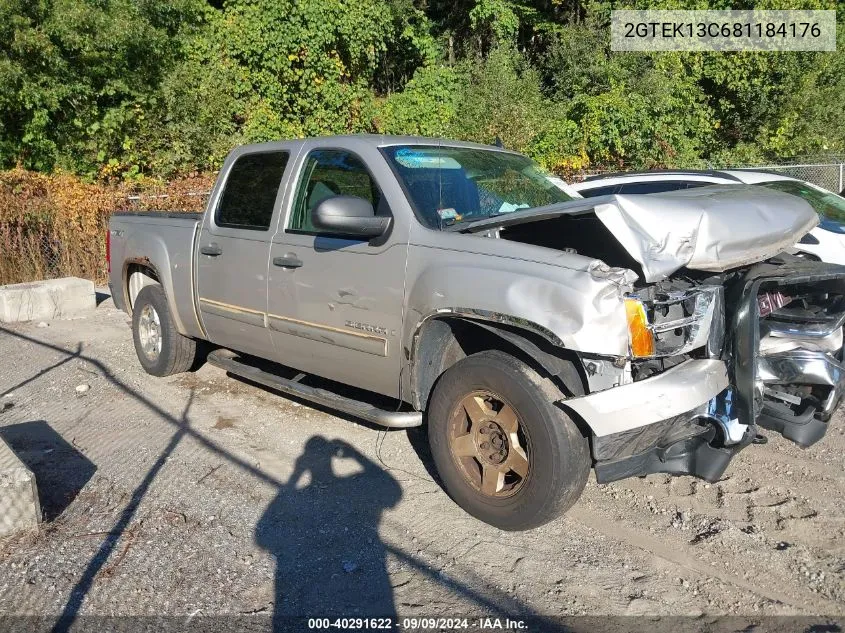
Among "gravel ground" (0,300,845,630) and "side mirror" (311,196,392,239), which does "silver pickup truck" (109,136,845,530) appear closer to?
"side mirror" (311,196,392,239)

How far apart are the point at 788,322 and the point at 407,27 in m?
20.5

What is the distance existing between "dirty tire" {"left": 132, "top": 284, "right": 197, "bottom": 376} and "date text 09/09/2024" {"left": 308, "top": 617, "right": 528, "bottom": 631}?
13.1 ft

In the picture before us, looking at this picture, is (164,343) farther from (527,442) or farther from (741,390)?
(741,390)

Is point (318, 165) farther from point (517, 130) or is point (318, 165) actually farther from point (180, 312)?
point (517, 130)

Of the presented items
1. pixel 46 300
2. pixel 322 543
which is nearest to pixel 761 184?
pixel 322 543

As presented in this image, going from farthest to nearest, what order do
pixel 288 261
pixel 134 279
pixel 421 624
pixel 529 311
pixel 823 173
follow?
pixel 823 173
pixel 134 279
pixel 288 261
pixel 529 311
pixel 421 624

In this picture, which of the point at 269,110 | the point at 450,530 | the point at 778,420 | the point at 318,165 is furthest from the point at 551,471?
the point at 269,110

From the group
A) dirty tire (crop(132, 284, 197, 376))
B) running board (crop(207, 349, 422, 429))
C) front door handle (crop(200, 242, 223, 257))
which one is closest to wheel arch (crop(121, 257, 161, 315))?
dirty tire (crop(132, 284, 197, 376))

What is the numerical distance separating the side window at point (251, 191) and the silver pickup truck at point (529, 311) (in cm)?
2

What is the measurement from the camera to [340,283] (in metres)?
4.69

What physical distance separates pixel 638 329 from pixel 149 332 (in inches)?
199

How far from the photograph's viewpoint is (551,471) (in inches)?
142

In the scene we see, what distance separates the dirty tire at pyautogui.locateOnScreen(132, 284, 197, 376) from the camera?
6695 millimetres

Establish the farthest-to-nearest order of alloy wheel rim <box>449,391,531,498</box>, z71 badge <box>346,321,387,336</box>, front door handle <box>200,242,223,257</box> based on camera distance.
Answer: front door handle <box>200,242,223,257</box> → z71 badge <box>346,321,387,336</box> → alloy wheel rim <box>449,391,531,498</box>
